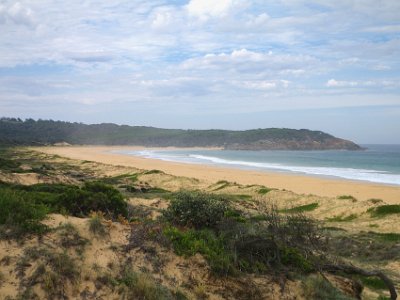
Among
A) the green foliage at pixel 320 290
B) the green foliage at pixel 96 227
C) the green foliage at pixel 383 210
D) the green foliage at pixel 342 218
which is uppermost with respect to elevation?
the green foliage at pixel 96 227

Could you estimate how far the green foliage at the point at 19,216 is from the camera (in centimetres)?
708

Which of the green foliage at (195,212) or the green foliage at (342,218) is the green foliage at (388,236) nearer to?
the green foliage at (342,218)

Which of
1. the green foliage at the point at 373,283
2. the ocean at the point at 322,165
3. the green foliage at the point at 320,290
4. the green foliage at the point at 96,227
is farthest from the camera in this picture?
the ocean at the point at 322,165

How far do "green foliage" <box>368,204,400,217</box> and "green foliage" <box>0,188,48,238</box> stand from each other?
1637 cm

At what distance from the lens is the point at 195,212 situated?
9.64 metres

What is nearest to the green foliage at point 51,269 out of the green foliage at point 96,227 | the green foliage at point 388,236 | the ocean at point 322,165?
the green foliage at point 96,227

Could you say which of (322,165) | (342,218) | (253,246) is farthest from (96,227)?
(322,165)

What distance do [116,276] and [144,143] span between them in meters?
144

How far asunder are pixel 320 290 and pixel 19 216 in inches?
211

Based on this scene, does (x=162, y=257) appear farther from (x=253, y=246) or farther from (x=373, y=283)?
(x=373, y=283)

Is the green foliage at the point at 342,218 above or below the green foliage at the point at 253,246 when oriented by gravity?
below

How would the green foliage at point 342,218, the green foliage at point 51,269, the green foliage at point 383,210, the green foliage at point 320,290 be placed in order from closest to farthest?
the green foliage at point 51,269 < the green foliage at point 320,290 < the green foliage at point 383,210 < the green foliage at point 342,218

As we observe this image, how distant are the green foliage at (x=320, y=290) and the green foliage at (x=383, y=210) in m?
13.3

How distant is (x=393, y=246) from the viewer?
13.7 metres
